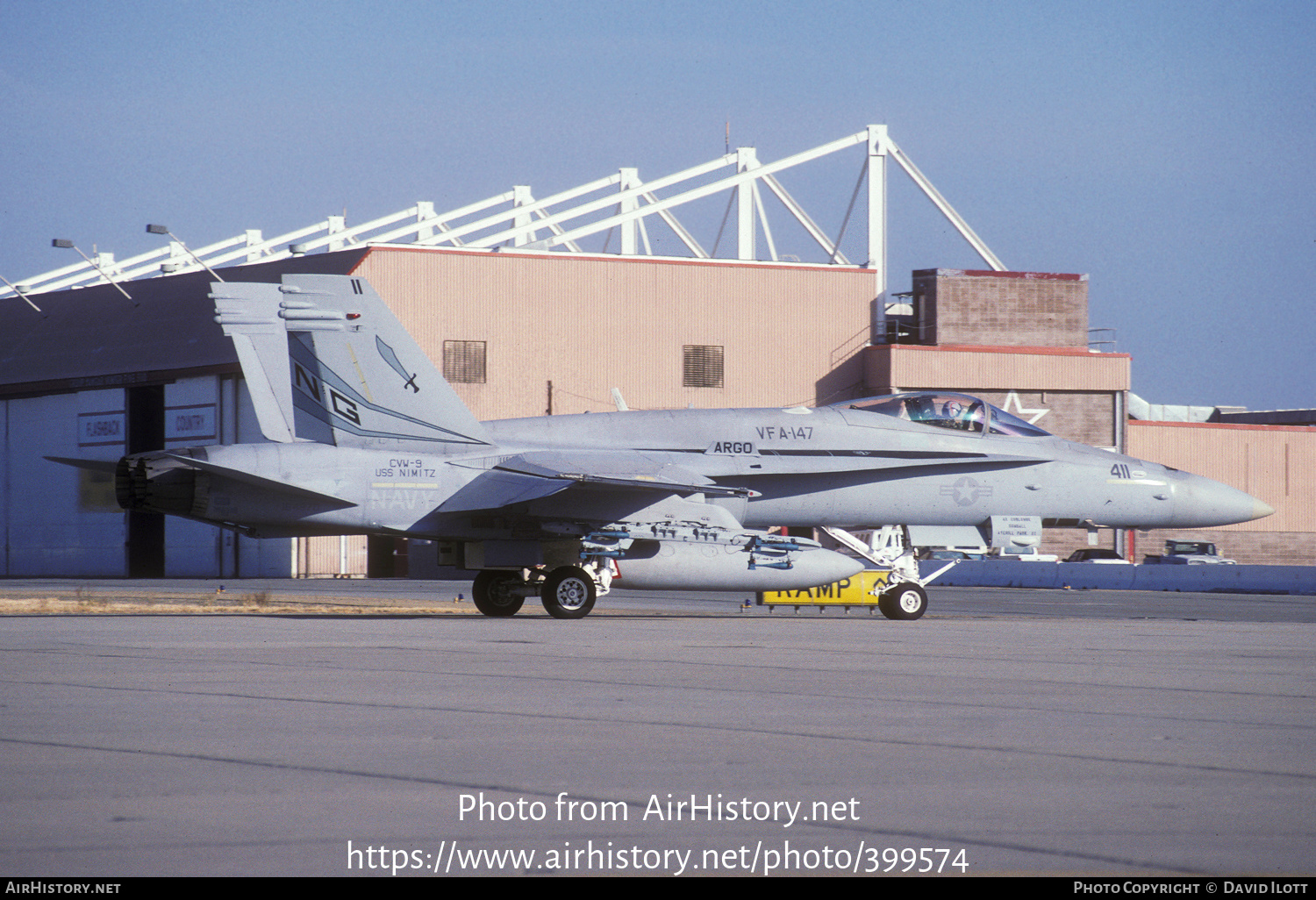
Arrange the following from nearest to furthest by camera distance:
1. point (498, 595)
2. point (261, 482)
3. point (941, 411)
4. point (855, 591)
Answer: point (261, 482), point (498, 595), point (941, 411), point (855, 591)

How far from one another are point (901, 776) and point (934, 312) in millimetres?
49174

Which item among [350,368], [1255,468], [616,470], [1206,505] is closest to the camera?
[616,470]

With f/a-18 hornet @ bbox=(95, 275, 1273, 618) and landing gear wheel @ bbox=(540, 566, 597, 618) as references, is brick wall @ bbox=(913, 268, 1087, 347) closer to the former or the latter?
f/a-18 hornet @ bbox=(95, 275, 1273, 618)

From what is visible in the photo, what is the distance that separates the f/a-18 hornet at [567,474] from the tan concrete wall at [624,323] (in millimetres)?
28270

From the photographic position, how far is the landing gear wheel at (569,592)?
17.9 m

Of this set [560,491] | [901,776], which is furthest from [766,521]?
[901,776]

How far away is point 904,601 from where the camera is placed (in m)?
19.1

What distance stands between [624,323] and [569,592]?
1278 inches

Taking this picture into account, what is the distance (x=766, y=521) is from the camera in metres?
19.4

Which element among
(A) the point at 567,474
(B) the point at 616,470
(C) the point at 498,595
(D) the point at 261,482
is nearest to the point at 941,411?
(B) the point at 616,470

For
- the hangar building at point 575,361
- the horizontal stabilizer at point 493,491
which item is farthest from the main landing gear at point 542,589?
the hangar building at point 575,361

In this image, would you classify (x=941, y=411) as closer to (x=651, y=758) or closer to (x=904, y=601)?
(x=904, y=601)

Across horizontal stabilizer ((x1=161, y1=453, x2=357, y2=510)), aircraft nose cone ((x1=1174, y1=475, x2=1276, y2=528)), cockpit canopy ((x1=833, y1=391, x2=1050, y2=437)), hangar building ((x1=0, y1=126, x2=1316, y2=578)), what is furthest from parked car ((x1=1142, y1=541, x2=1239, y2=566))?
horizontal stabilizer ((x1=161, y1=453, x2=357, y2=510))

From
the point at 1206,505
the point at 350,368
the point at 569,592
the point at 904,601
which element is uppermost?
the point at 350,368
